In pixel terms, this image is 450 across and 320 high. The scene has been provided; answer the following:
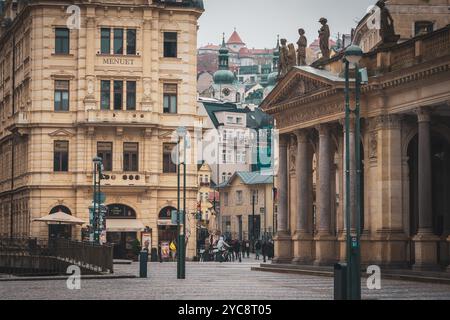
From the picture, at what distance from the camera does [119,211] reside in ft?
255

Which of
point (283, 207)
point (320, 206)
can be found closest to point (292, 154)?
point (283, 207)

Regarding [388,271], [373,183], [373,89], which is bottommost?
[388,271]

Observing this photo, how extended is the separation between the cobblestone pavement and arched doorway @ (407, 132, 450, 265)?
7.10 meters

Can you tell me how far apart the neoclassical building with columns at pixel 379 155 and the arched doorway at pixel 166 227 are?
20883mm

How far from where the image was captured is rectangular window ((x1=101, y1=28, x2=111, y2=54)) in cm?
7769

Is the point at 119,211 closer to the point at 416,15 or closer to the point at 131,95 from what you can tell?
the point at 131,95

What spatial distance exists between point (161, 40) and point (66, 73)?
6.96 metres

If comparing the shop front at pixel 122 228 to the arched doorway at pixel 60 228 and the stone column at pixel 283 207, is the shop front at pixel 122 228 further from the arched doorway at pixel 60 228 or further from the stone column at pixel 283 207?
the stone column at pixel 283 207

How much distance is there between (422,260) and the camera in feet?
145

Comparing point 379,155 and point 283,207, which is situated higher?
point 379,155

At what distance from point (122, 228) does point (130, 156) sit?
502 cm

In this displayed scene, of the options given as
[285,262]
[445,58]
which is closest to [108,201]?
[285,262]

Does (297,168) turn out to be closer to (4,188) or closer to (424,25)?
(424,25)

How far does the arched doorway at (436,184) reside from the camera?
1937 inches
